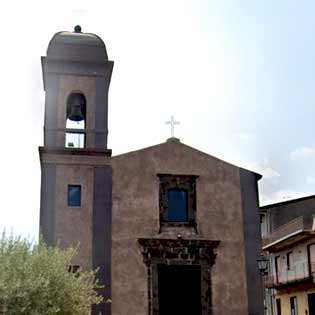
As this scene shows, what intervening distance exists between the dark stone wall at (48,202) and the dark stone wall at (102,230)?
1385mm

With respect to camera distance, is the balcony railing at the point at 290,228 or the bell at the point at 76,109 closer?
the bell at the point at 76,109

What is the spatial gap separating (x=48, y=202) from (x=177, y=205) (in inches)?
180

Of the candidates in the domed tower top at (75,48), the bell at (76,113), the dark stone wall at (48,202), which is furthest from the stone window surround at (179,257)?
the domed tower top at (75,48)

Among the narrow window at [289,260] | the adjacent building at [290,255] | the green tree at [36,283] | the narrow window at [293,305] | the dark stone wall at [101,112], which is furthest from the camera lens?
the narrow window at [289,260]

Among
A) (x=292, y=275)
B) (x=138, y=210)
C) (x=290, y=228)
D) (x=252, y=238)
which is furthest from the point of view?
(x=292, y=275)

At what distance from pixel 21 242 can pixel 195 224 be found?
26.5 ft

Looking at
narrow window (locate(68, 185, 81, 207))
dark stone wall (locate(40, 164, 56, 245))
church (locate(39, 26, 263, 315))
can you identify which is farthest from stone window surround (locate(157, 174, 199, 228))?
dark stone wall (locate(40, 164, 56, 245))

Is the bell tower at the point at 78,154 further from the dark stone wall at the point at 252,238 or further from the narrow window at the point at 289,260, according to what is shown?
the narrow window at the point at 289,260

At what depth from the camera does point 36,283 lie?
54.0 feet

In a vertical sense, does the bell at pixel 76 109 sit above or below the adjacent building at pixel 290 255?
above

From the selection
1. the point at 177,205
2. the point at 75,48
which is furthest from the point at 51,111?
the point at 177,205

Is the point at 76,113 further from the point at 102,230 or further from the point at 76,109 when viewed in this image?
the point at 102,230

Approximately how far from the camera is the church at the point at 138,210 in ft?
74.9

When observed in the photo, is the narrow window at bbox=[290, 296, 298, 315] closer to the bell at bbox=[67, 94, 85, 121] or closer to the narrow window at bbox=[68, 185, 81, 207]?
the narrow window at bbox=[68, 185, 81, 207]
